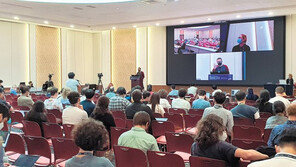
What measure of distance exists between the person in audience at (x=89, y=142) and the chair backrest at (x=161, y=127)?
2656mm

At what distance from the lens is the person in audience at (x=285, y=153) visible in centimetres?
171

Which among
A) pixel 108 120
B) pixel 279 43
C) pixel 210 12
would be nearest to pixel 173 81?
pixel 210 12

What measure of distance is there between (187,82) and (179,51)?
1.88 m

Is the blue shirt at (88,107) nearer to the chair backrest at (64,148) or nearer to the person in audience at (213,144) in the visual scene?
the chair backrest at (64,148)

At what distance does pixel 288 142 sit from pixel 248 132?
104 inches

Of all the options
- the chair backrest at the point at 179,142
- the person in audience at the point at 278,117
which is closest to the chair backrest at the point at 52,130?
the chair backrest at the point at 179,142

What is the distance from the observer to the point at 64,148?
3389 mm

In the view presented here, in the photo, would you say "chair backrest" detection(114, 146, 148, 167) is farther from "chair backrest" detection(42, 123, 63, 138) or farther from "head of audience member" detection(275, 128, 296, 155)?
"chair backrest" detection(42, 123, 63, 138)

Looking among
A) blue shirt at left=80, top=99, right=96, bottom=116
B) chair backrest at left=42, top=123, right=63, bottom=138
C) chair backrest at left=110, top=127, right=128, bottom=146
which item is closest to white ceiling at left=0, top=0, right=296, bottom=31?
blue shirt at left=80, top=99, right=96, bottom=116

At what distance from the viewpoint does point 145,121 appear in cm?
333

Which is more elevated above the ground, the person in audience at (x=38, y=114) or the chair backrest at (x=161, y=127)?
the person in audience at (x=38, y=114)

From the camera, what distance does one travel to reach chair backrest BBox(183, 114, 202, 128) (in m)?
5.41

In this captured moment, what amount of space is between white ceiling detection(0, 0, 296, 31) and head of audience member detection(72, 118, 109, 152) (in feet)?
32.3

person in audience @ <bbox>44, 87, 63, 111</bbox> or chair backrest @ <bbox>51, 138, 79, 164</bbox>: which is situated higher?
person in audience @ <bbox>44, 87, 63, 111</bbox>
